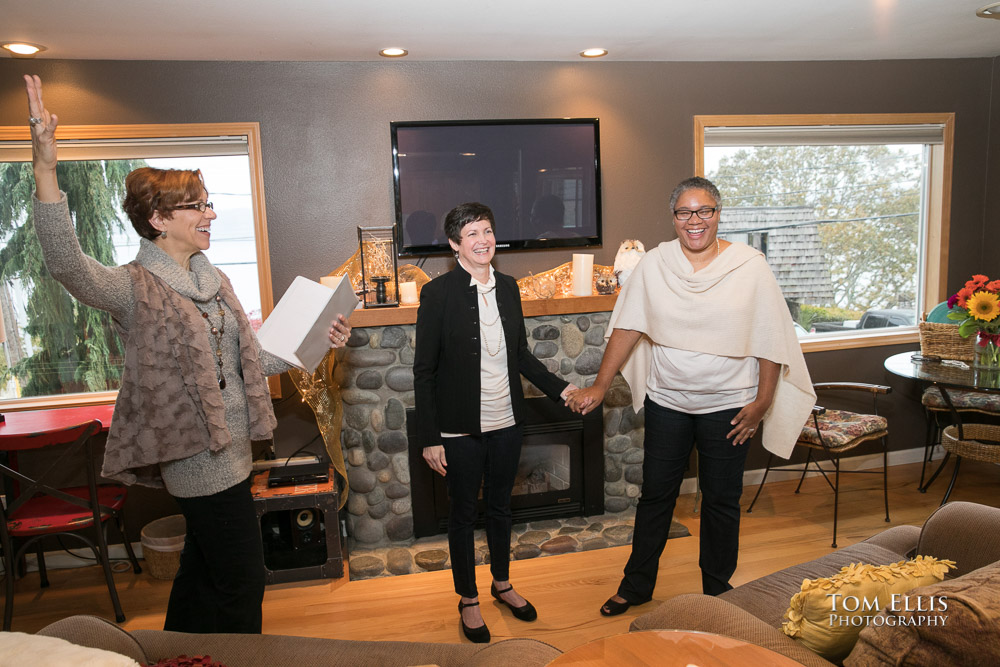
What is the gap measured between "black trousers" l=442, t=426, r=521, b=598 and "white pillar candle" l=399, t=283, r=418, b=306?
106 centimetres

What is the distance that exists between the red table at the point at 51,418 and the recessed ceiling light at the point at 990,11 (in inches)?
156

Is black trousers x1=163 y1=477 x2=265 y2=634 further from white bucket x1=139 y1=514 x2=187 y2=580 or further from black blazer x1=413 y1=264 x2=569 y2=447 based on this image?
white bucket x1=139 y1=514 x2=187 y2=580

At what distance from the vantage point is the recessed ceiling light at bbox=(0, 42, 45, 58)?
278 centimetres

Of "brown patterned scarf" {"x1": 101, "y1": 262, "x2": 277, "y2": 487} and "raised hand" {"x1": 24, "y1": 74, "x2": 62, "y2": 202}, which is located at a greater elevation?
"raised hand" {"x1": 24, "y1": 74, "x2": 62, "y2": 202}

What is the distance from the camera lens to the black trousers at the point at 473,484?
2.34 metres

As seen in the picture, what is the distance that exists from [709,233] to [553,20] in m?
1.20

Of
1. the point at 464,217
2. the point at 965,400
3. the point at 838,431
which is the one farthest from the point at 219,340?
the point at 965,400

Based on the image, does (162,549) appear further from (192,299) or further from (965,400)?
(965,400)

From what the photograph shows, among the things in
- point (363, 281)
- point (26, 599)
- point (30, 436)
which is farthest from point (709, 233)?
point (26, 599)

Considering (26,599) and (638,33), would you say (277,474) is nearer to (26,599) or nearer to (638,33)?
(26,599)

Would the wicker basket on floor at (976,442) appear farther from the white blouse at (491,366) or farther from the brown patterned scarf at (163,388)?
the brown patterned scarf at (163,388)

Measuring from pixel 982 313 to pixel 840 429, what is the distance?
0.82 m

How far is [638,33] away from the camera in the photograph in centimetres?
304

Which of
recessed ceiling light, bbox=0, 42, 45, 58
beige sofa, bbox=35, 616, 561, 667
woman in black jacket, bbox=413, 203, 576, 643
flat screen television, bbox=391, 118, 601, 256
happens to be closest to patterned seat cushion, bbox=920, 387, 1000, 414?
flat screen television, bbox=391, 118, 601, 256
